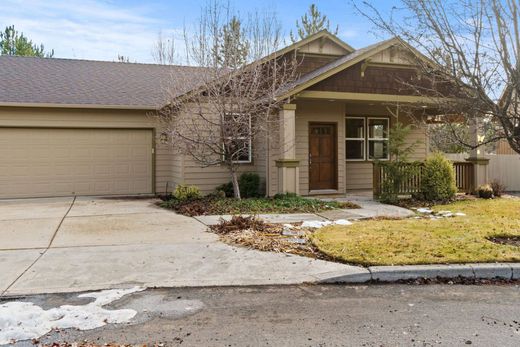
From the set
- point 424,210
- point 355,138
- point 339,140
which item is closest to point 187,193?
point 339,140

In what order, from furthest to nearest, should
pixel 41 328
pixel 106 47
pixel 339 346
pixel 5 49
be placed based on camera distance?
1. pixel 5 49
2. pixel 106 47
3. pixel 41 328
4. pixel 339 346

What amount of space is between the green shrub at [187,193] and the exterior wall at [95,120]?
1.93 m

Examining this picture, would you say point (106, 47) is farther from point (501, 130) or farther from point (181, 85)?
point (501, 130)

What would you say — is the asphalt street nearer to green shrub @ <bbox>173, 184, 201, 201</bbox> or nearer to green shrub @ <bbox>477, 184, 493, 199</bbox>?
green shrub @ <bbox>173, 184, 201, 201</bbox>

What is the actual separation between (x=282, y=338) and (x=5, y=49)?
1516 inches

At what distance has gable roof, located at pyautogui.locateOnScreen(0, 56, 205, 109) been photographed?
47.1 ft

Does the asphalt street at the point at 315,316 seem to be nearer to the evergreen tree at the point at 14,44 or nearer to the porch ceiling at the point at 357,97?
the porch ceiling at the point at 357,97

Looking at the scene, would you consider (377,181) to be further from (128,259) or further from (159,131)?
(128,259)

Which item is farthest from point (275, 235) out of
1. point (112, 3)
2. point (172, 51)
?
point (112, 3)

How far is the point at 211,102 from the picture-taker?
11.6 meters

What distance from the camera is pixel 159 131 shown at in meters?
15.8

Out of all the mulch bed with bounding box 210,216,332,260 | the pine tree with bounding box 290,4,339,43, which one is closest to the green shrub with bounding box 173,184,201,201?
the mulch bed with bounding box 210,216,332,260

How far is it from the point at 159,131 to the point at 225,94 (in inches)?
192

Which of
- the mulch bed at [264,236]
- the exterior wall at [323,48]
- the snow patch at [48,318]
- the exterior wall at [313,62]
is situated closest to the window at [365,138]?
the exterior wall at [313,62]
